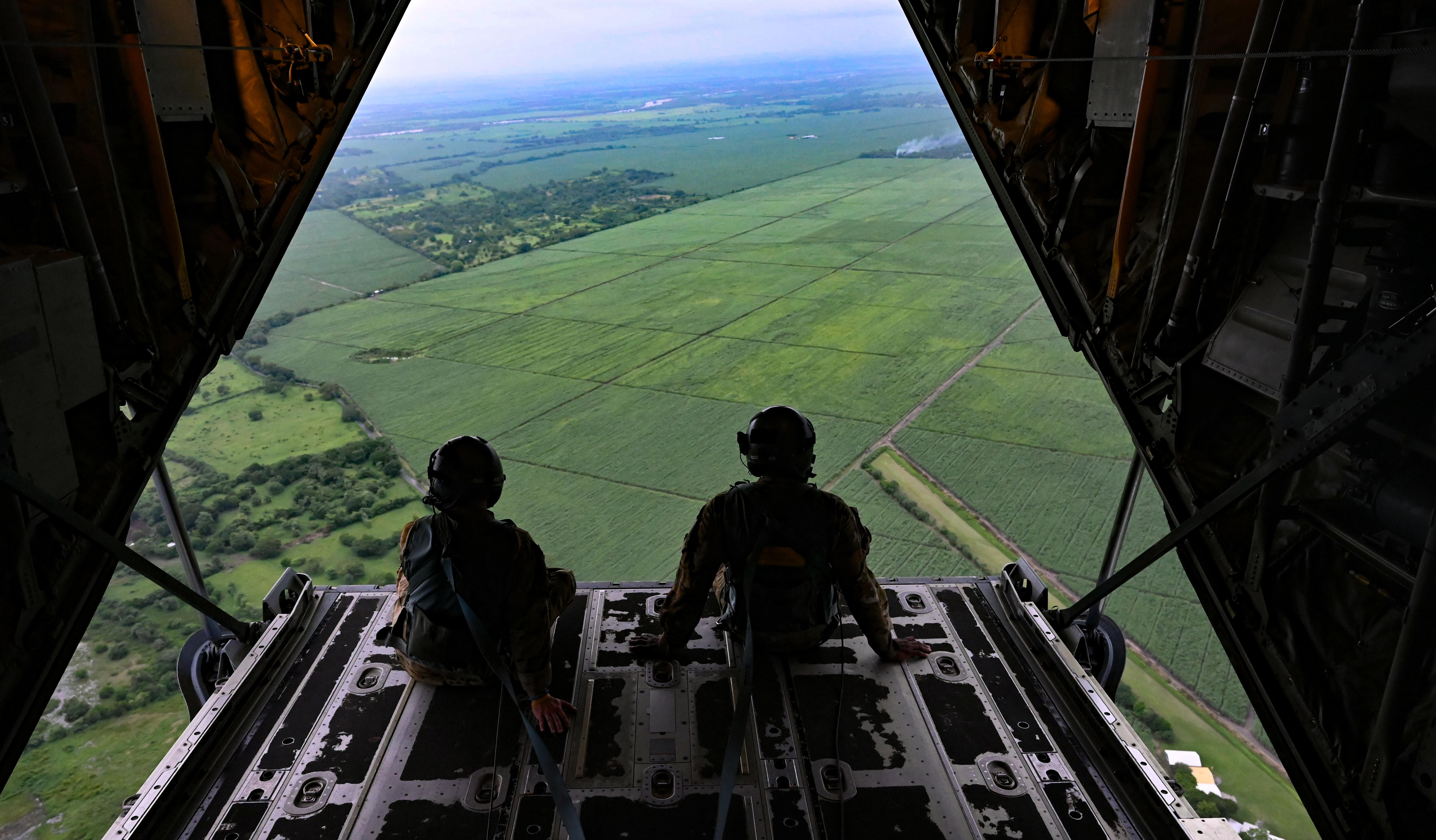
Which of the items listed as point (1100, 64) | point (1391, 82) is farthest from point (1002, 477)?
point (1391, 82)

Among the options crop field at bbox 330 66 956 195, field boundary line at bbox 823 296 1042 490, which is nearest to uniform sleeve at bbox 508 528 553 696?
field boundary line at bbox 823 296 1042 490

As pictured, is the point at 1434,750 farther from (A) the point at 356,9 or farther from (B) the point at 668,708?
(A) the point at 356,9

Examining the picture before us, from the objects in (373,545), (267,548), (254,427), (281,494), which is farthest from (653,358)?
(267,548)

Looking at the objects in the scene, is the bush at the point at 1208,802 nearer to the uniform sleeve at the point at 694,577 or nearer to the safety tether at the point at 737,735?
the uniform sleeve at the point at 694,577

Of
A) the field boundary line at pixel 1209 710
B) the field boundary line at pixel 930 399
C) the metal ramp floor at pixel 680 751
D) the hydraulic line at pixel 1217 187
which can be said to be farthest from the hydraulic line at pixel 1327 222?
the field boundary line at pixel 930 399

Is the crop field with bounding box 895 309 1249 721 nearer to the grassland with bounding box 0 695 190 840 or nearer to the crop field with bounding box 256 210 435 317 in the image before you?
the grassland with bounding box 0 695 190 840

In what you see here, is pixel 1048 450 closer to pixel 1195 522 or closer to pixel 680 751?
pixel 1195 522
